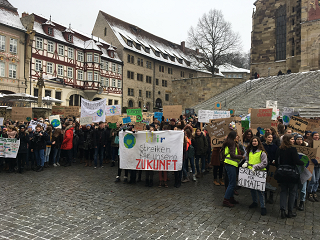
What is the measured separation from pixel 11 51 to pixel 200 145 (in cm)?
2915

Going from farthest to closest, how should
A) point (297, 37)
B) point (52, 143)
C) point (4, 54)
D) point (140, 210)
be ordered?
point (297, 37) < point (4, 54) < point (52, 143) < point (140, 210)

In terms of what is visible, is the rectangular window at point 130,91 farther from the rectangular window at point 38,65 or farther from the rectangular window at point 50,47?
the rectangular window at point 38,65

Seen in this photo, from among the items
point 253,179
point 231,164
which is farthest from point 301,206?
point 231,164

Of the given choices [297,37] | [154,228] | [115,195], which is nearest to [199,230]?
[154,228]

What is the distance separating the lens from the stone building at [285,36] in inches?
1203

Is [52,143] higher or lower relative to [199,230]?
higher

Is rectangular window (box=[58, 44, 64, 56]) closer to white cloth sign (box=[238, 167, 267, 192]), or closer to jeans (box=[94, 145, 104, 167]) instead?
jeans (box=[94, 145, 104, 167])

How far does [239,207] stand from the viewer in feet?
20.3

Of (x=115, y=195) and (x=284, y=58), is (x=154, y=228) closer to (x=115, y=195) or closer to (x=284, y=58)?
(x=115, y=195)

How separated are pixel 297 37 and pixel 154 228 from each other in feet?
113

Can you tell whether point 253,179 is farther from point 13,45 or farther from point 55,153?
point 13,45

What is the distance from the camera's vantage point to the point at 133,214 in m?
5.70

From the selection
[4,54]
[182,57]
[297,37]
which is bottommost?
[4,54]

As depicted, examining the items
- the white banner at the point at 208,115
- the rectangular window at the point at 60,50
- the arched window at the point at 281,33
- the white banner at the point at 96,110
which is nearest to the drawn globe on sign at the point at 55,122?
the white banner at the point at 96,110
